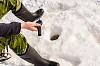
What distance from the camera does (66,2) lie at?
10.1 feet

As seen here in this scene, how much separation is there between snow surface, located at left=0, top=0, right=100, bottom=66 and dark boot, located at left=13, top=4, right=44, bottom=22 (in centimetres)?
9

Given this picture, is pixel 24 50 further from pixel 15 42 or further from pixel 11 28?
pixel 11 28

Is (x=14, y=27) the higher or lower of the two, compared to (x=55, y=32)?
higher

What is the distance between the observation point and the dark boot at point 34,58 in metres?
2.21

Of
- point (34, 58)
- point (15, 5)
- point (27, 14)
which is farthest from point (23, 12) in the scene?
point (34, 58)

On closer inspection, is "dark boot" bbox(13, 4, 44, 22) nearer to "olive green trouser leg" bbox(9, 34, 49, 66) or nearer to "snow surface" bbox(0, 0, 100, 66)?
"snow surface" bbox(0, 0, 100, 66)

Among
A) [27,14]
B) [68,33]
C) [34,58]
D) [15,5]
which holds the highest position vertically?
[15,5]

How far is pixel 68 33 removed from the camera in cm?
262

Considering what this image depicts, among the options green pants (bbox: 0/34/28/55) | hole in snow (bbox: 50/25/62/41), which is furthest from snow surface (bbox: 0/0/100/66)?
green pants (bbox: 0/34/28/55)

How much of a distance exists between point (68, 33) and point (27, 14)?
1.40ft

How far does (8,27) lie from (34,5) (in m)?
1.23

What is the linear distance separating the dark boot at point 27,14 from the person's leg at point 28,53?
50 centimetres

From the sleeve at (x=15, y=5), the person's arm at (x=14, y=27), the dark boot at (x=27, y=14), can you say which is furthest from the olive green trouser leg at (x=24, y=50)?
the dark boot at (x=27, y=14)

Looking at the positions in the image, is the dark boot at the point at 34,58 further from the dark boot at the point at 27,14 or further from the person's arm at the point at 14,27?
the dark boot at the point at 27,14
